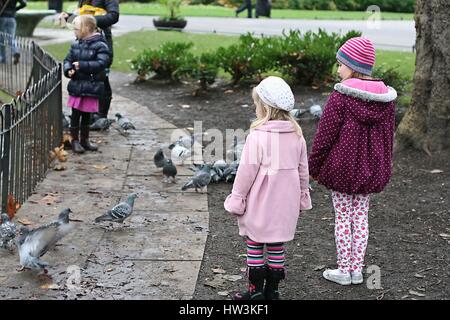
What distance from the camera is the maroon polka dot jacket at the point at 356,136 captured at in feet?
17.1

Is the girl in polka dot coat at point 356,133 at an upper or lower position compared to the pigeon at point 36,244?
upper

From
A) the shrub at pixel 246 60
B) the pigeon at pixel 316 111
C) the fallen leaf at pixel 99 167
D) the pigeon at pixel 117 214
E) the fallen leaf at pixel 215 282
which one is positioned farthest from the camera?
the shrub at pixel 246 60

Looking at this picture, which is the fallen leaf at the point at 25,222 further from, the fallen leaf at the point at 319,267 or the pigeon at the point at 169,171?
the fallen leaf at the point at 319,267

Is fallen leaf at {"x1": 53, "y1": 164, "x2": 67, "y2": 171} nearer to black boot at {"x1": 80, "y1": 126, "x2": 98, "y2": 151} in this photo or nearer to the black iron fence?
the black iron fence

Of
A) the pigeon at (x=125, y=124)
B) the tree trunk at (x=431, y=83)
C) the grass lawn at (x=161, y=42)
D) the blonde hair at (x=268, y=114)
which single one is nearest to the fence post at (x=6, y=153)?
the blonde hair at (x=268, y=114)

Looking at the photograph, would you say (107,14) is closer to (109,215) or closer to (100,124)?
(100,124)

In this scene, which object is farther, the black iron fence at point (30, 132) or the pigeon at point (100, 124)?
the pigeon at point (100, 124)

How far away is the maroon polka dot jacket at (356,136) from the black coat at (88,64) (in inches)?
155

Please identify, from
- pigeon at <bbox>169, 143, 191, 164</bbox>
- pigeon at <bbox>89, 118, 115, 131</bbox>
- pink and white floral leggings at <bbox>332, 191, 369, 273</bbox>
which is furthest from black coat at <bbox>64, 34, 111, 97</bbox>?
pink and white floral leggings at <bbox>332, 191, 369, 273</bbox>

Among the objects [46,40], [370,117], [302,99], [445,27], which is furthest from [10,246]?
[46,40]

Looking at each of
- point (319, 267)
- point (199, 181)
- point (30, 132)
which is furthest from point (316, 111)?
point (319, 267)

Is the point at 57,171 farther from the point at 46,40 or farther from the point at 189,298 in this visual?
the point at 46,40

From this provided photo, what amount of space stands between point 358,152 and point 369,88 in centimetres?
42

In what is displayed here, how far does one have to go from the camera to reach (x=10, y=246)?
19.7 feet
